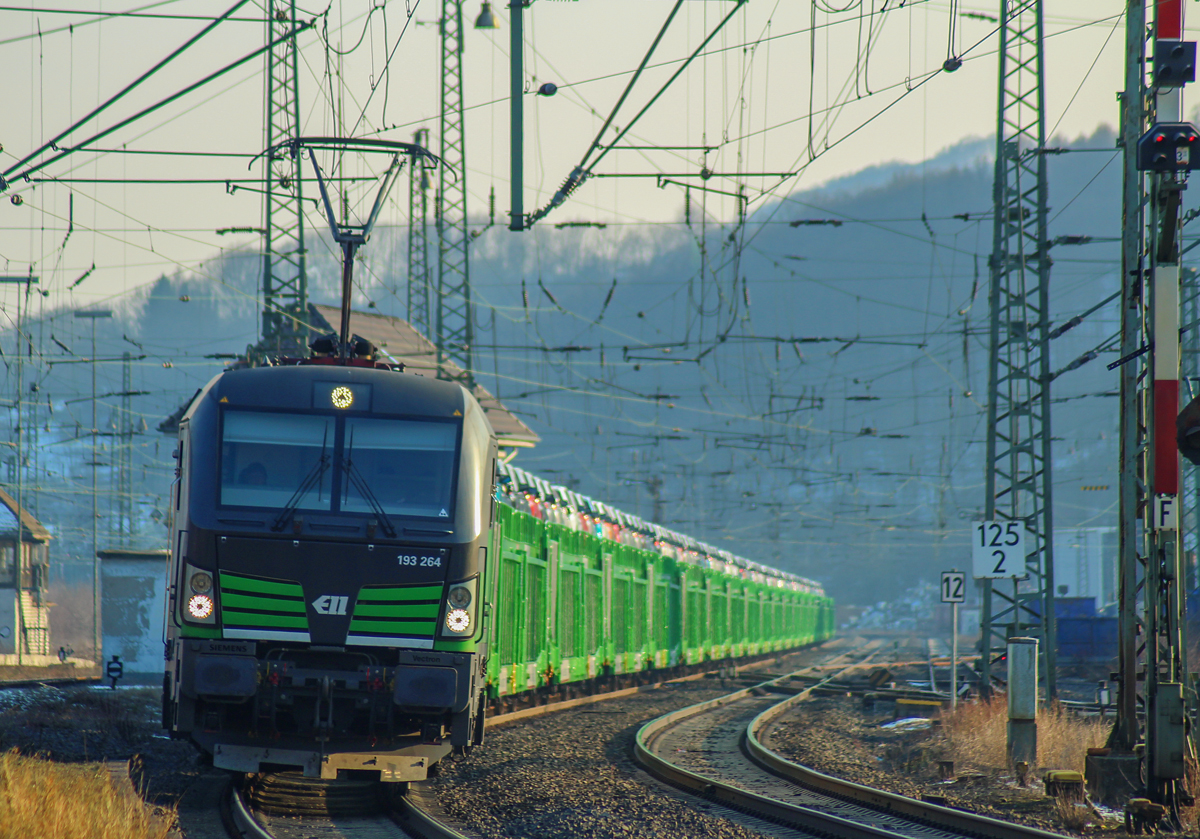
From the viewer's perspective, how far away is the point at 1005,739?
49.9ft

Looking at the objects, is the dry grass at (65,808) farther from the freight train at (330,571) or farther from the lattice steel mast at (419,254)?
the lattice steel mast at (419,254)

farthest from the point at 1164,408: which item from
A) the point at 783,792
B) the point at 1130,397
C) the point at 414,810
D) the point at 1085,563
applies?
the point at 1085,563

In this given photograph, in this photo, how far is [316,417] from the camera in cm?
1011

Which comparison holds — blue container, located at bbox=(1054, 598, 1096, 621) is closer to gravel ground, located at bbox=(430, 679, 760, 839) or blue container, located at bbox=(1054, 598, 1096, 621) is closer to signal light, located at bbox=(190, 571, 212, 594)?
gravel ground, located at bbox=(430, 679, 760, 839)

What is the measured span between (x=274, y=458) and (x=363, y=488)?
2.32 ft

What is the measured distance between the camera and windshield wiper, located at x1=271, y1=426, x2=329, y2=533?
964 centimetres

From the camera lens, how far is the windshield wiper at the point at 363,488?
979cm

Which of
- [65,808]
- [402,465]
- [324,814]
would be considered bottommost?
[324,814]

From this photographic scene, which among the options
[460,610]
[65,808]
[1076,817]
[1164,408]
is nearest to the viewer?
[65,808]

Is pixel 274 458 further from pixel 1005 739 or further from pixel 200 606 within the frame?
pixel 1005 739

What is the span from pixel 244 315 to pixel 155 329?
2239cm

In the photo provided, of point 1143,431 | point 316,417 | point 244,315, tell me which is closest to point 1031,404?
point 1143,431

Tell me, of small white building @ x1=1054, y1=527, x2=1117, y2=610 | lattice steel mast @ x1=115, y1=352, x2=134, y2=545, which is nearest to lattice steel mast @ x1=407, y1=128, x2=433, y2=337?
lattice steel mast @ x1=115, y1=352, x2=134, y2=545

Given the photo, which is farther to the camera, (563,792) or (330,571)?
(563,792)
